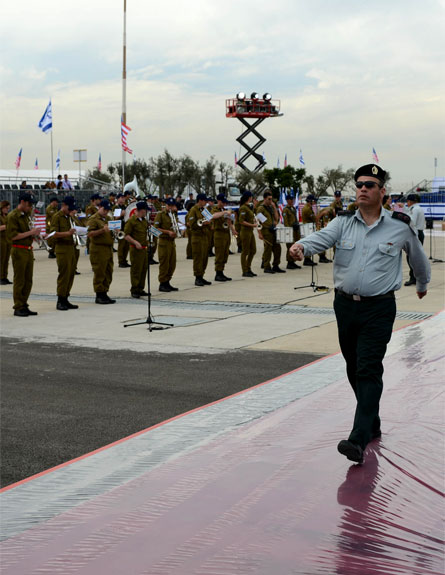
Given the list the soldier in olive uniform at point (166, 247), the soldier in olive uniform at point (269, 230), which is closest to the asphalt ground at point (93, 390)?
the soldier in olive uniform at point (166, 247)

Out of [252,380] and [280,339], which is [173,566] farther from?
[280,339]

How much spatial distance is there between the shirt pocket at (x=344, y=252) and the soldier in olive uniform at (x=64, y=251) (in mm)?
8715

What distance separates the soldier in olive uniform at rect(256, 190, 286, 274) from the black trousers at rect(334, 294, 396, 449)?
13.6 meters

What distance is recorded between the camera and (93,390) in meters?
7.14

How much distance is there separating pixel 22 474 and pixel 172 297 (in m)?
9.63

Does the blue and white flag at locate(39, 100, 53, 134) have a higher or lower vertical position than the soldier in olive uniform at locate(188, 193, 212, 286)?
higher

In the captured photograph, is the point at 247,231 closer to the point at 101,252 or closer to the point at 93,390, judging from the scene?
the point at 101,252

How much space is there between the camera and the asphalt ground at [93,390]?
547cm

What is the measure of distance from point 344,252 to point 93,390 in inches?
133

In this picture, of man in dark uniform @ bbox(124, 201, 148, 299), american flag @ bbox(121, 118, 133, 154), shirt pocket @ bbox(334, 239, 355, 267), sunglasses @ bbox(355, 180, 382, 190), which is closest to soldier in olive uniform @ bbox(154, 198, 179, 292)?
man in dark uniform @ bbox(124, 201, 148, 299)

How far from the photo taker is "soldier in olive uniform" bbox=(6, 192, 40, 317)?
39.8ft

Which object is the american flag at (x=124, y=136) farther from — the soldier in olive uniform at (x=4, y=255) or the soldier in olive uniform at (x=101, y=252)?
the soldier in olive uniform at (x=101, y=252)

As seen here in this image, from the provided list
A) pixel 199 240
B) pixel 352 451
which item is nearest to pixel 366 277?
pixel 352 451

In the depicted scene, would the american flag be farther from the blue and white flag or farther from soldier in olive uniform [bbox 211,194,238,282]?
soldier in olive uniform [bbox 211,194,238,282]
